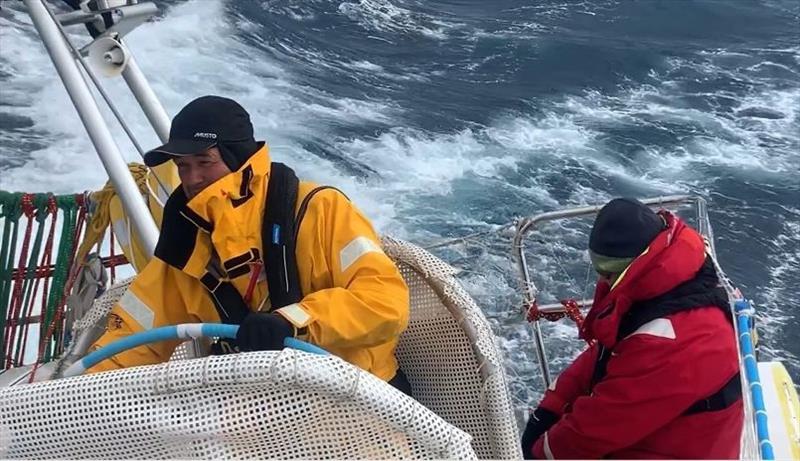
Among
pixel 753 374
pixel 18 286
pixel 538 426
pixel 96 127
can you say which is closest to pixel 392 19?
pixel 18 286

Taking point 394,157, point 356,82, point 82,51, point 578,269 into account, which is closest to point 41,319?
point 82,51

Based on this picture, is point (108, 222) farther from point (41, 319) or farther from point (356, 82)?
point (356, 82)

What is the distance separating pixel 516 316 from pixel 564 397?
2.06 ft

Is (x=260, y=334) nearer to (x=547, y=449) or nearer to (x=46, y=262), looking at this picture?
(x=547, y=449)

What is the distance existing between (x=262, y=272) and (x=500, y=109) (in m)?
7.83

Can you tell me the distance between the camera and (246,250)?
221cm

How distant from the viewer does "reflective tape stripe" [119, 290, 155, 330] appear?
238 centimetres

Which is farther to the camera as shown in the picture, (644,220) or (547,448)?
(547,448)

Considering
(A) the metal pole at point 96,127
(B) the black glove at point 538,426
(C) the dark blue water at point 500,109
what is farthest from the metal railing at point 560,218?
(C) the dark blue water at point 500,109

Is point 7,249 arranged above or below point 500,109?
above

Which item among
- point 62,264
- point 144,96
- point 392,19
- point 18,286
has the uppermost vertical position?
point 144,96

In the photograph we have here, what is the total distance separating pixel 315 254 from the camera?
2.26 m

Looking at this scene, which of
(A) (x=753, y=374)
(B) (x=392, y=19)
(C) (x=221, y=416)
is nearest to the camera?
(C) (x=221, y=416)

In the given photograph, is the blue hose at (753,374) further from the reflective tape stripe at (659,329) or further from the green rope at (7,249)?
the green rope at (7,249)
